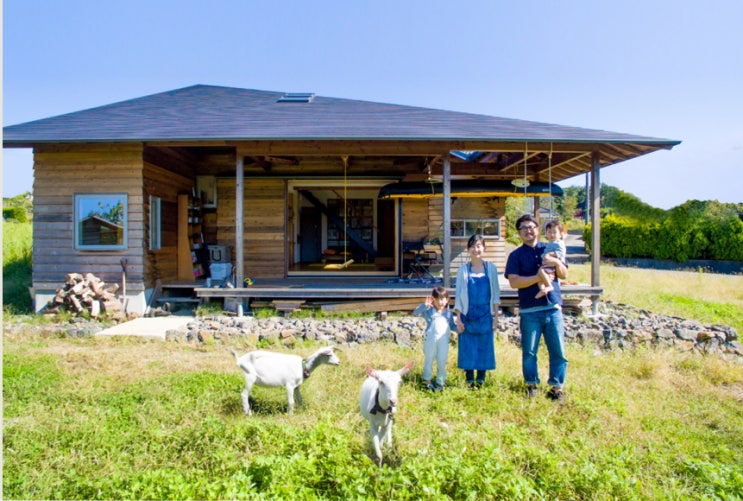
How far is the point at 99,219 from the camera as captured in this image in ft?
30.4

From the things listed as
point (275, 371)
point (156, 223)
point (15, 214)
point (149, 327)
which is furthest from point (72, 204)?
point (15, 214)

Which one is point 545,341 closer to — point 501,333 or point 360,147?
point 501,333

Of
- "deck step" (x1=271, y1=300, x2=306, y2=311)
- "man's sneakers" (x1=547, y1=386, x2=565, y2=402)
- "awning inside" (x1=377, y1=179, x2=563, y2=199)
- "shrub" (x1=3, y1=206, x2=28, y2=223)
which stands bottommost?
"man's sneakers" (x1=547, y1=386, x2=565, y2=402)

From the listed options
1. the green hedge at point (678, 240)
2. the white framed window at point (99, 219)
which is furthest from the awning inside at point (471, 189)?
the green hedge at point (678, 240)

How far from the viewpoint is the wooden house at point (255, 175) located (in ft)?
28.6

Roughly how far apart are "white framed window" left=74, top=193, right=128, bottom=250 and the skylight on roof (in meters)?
4.98

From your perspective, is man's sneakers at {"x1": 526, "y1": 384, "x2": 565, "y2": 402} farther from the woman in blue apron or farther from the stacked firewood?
the stacked firewood

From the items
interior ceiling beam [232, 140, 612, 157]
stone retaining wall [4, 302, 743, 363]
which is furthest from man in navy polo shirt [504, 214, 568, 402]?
interior ceiling beam [232, 140, 612, 157]

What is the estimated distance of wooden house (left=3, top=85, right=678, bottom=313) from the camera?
8.70 m

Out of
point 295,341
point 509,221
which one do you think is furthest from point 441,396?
point 509,221

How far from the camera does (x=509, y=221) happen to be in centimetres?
3189

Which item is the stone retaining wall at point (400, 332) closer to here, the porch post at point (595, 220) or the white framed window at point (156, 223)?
the porch post at point (595, 220)

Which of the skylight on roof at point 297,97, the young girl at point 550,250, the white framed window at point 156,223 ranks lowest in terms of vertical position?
the young girl at point 550,250

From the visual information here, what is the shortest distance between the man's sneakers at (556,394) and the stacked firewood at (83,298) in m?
7.82
